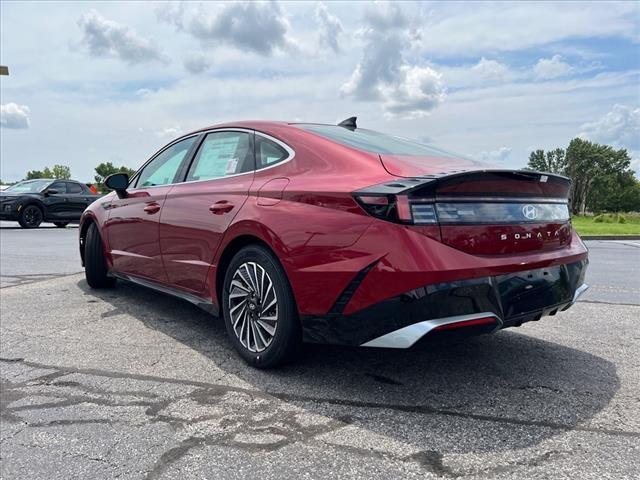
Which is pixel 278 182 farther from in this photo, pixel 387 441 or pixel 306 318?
pixel 387 441

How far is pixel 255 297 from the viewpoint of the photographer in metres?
3.29

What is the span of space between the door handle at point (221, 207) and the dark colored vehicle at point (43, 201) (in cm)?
1475

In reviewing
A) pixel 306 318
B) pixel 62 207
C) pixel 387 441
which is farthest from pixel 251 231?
pixel 62 207

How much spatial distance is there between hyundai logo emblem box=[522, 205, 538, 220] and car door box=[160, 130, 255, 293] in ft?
5.40

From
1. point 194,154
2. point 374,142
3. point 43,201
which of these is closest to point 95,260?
point 194,154

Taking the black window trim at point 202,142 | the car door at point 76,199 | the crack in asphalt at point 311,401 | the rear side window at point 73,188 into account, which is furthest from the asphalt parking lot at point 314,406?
the rear side window at point 73,188

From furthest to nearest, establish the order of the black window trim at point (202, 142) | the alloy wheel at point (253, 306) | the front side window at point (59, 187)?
the front side window at point (59, 187) → the black window trim at point (202, 142) → the alloy wheel at point (253, 306)

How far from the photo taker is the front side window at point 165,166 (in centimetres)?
447

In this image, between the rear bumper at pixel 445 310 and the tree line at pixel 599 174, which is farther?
the tree line at pixel 599 174

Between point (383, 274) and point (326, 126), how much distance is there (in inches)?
64.9

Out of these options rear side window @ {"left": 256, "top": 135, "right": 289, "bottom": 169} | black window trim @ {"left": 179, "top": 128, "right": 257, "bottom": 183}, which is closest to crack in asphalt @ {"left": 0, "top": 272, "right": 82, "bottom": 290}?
black window trim @ {"left": 179, "top": 128, "right": 257, "bottom": 183}

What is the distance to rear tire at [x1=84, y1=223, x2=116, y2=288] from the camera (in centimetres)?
559

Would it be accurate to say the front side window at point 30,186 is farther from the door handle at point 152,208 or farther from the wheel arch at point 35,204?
the door handle at point 152,208

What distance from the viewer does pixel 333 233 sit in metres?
2.80
